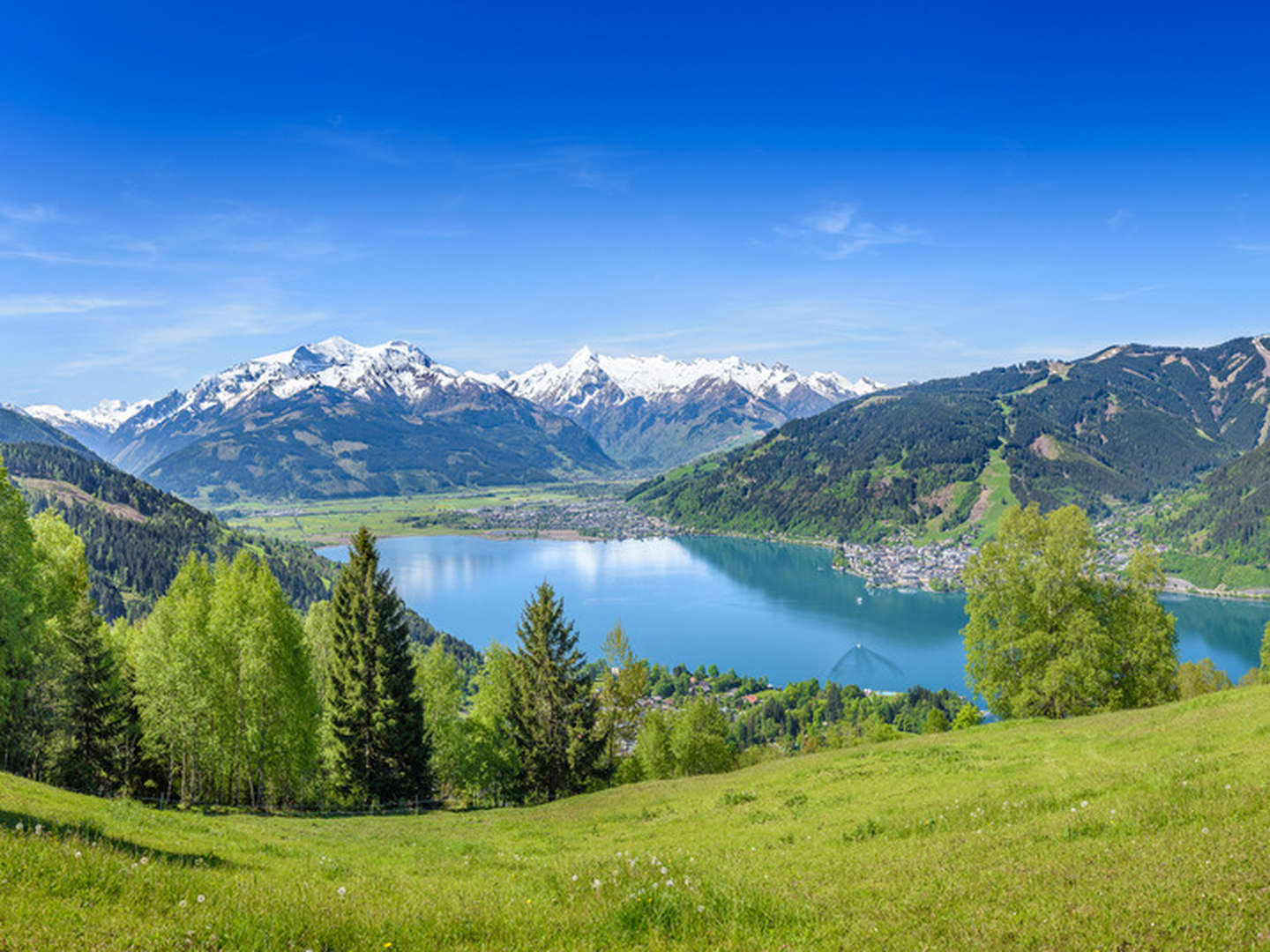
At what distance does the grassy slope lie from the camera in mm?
6652

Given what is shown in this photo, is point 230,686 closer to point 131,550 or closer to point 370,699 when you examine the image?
point 370,699

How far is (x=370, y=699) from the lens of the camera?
101 ft

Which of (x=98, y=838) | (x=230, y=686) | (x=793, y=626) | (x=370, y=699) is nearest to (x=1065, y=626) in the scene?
(x=370, y=699)

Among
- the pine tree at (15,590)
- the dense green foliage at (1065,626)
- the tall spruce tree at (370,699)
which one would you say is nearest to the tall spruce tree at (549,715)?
the tall spruce tree at (370,699)

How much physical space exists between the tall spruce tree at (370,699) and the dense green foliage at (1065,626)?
28.2 meters

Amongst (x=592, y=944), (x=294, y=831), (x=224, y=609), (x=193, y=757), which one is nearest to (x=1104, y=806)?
(x=592, y=944)

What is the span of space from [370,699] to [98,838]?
67.5 ft

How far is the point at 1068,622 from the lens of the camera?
33125 millimetres

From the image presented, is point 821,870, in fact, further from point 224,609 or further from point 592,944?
point 224,609

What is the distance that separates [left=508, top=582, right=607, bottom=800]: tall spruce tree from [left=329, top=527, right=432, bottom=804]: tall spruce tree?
5.75m

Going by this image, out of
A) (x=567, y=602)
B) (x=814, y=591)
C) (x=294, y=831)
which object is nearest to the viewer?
(x=294, y=831)

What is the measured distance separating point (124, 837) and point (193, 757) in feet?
72.3

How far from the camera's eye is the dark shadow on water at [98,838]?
10.1 metres

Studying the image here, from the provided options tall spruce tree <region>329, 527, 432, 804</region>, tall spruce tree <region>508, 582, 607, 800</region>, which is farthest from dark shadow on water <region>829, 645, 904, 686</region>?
tall spruce tree <region>329, 527, 432, 804</region>
